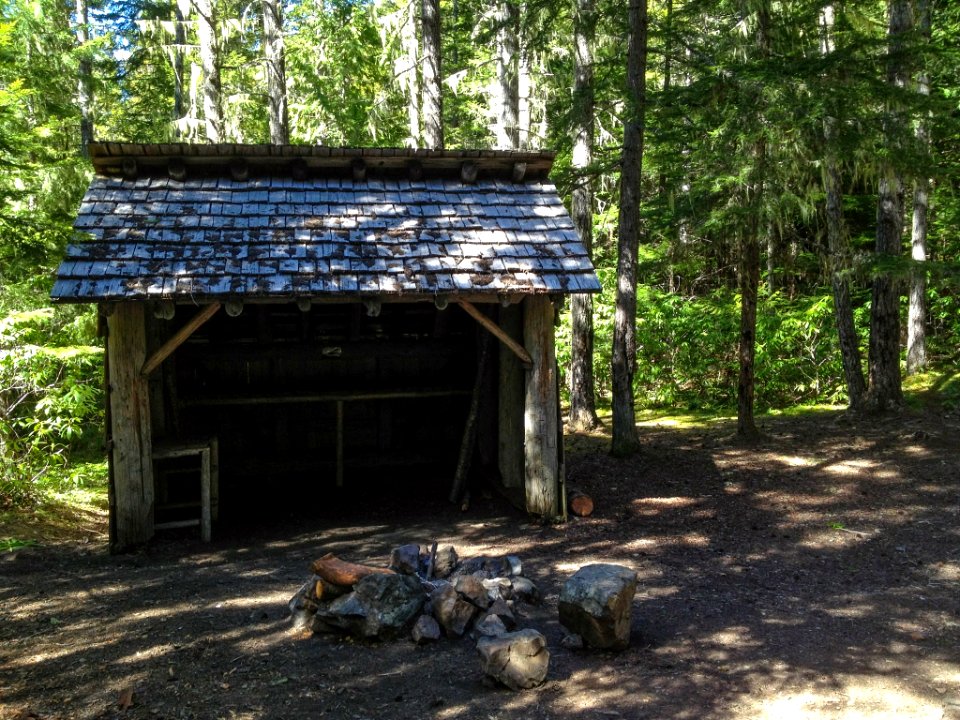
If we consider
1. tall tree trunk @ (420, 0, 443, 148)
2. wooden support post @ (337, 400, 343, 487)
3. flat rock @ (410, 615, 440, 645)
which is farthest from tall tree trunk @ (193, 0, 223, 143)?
flat rock @ (410, 615, 440, 645)

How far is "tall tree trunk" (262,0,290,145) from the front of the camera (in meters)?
17.5

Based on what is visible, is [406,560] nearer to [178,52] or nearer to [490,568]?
[490,568]

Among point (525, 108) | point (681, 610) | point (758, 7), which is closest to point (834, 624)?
point (681, 610)

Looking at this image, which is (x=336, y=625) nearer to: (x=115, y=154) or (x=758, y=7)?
(x=115, y=154)

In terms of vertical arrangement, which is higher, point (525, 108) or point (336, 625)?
point (525, 108)

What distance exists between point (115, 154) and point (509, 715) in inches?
288

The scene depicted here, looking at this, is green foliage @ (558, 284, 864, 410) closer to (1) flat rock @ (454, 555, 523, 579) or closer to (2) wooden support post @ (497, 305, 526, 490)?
(2) wooden support post @ (497, 305, 526, 490)

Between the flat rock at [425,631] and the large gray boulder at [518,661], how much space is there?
65cm

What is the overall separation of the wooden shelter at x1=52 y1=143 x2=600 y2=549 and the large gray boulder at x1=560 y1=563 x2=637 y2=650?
3.29 meters

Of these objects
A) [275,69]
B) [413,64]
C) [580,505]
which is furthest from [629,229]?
[275,69]

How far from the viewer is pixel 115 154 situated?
842 cm

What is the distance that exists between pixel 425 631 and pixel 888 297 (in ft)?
32.5

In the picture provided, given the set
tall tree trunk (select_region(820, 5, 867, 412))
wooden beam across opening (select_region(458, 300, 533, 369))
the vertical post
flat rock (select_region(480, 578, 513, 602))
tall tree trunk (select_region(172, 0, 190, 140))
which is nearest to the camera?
flat rock (select_region(480, 578, 513, 602))

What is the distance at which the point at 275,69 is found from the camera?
57.9 feet
